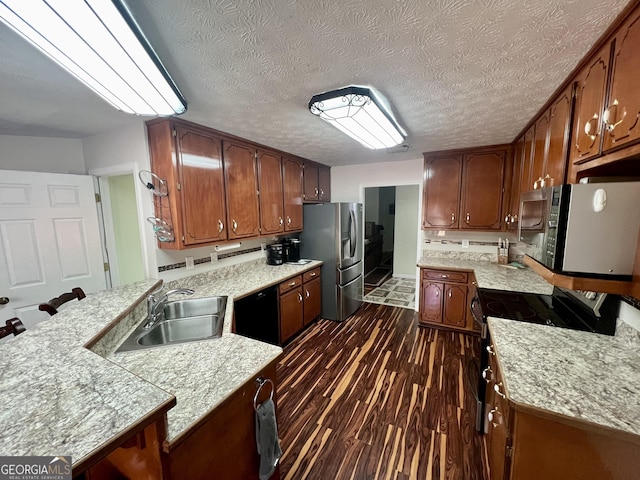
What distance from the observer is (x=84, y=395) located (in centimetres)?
79

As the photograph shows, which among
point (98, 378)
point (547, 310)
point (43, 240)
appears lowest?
point (547, 310)

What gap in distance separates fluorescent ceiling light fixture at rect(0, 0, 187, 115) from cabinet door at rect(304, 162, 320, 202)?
2.40 m

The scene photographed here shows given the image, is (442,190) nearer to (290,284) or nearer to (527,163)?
(527,163)

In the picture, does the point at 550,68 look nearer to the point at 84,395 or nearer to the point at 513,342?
the point at 513,342

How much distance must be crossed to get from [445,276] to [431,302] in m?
0.39

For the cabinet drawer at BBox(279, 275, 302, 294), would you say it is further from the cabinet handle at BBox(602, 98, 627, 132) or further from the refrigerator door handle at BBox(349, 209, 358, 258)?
the cabinet handle at BBox(602, 98, 627, 132)

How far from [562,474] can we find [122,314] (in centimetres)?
220

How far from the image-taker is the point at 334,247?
345cm

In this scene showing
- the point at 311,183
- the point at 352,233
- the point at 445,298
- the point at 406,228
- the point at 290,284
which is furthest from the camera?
the point at 406,228

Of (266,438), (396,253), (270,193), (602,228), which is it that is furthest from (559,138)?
(396,253)

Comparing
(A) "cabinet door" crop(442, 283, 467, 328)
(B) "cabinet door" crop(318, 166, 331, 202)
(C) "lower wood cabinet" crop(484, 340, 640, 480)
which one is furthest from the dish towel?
(B) "cabinet door" crop(318, 166, 331, 202)

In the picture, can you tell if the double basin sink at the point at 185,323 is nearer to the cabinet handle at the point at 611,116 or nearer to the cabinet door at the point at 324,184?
the cabinet handle at the point at 611,116

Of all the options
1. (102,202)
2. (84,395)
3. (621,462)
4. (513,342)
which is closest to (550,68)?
(513,342)

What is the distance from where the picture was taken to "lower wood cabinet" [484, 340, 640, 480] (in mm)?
861
